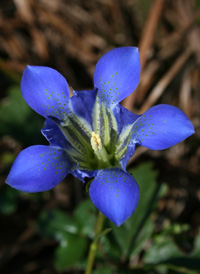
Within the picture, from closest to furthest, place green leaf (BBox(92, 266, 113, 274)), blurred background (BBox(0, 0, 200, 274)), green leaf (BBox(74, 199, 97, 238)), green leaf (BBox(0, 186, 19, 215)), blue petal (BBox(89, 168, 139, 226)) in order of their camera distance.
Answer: blue petal (BBox(89, 168, 139, 226)), green leaf (BBox(92, 266, 113, 274)), blurred background (BBox(0, 0, 200, 274)), green leaf (BBox(74, 199, 97, 238)), green leaf (BBox(0, 186, 19, 215))

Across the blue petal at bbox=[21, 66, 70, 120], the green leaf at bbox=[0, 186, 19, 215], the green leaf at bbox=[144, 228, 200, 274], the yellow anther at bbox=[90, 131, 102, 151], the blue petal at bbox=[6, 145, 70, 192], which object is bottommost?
the green leaf at bbox=[144, 228, 200, 274]

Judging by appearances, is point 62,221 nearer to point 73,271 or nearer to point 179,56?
point 73,271

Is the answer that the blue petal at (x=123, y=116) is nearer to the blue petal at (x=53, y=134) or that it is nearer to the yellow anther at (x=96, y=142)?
the yellow anther at (x=96, y=142)

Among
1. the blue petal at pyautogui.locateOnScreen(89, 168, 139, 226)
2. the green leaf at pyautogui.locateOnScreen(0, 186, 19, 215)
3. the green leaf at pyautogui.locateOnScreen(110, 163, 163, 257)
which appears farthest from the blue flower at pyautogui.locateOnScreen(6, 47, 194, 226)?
the green leaf at pyautogui.locateOnScreen(0, 186, 19, 215)

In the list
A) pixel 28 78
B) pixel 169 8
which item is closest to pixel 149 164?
pixel 28 78

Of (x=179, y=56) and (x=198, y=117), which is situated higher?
(x=179, y=56)

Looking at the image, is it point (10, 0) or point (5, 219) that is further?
point (10, 0)

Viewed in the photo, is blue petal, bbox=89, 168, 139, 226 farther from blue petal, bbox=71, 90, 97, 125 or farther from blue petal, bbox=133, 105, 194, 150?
blue petal, bbox=71, 90, 97, 125

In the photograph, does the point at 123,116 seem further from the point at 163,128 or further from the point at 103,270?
the point at 103,270
